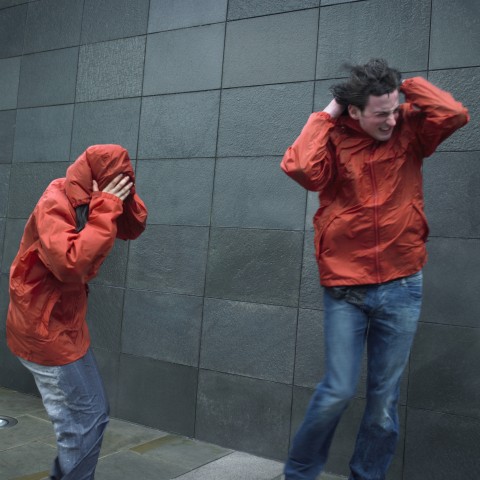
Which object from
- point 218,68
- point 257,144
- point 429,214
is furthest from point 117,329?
point 429,214

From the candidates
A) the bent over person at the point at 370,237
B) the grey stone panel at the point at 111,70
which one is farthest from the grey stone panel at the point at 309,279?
the grey stone panel at the point at 111,70

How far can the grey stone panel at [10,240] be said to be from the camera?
6070 mm

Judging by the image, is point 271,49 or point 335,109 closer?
point 335,109

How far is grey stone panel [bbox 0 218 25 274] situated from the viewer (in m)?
6.07

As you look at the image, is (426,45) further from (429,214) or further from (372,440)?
(372,440)

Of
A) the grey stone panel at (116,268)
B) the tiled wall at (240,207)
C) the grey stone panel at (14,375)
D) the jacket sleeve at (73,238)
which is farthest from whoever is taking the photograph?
the grey stone panel at (14,375)

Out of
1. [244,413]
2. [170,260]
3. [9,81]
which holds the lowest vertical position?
[244,413]

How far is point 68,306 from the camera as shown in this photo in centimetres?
307

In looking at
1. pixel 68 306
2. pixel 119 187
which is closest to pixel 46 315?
pixel 68 306

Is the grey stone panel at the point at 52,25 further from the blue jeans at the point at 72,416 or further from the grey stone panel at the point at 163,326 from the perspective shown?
the blue jeans at the point at 72,416

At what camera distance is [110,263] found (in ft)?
17.7

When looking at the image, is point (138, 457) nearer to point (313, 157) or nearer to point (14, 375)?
point (14, 375)

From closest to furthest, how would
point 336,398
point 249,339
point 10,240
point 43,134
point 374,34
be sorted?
1. point 336,398
2. point 374,34
3. point 249,339
4. point 43,134
5. point 10,240

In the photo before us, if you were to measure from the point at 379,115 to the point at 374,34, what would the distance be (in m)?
1.69
